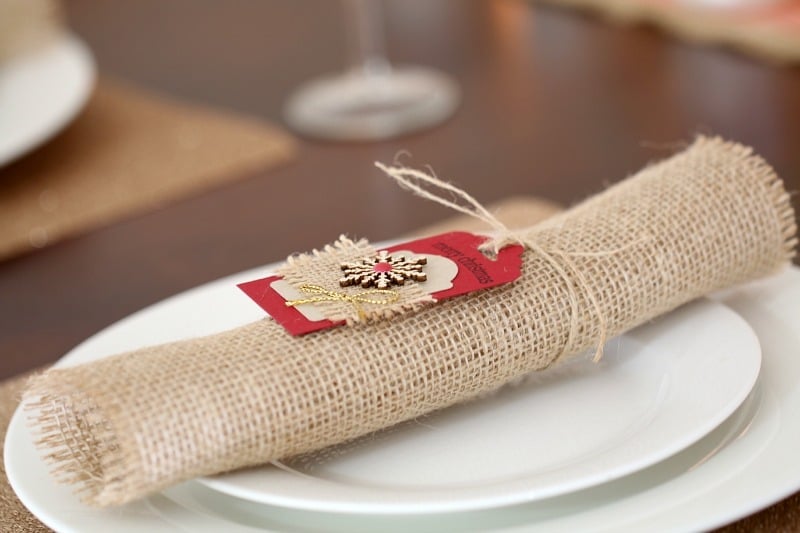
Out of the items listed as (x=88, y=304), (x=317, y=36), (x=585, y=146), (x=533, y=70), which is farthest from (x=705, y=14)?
(x=88, y=304)

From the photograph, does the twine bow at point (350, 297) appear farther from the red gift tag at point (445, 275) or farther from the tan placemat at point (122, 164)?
the tan placemat at point (122, 164)

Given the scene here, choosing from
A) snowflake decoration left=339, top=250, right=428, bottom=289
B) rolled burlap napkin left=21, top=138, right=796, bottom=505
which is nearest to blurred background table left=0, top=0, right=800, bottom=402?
rolled burlap napkin left=21, top=138, right=796, bottom=505

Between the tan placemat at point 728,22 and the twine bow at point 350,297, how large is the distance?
0.89 metres

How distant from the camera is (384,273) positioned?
0.52 m

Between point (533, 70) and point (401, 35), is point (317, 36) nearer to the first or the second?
point (401, 35)

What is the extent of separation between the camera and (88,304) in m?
0.91

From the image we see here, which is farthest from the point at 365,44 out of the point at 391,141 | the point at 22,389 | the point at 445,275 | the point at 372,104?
the point at 445,275

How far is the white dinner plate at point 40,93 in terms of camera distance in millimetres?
1097

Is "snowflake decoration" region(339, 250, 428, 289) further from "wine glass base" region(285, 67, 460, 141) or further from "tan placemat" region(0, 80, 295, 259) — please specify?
"wine glass base" region(285, 67, 460, 141)

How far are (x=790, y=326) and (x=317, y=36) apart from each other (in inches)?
43.9

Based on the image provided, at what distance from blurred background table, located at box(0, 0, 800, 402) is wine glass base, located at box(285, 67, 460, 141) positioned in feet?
0.07

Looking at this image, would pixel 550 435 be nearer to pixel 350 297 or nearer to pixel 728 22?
pixel 350 297

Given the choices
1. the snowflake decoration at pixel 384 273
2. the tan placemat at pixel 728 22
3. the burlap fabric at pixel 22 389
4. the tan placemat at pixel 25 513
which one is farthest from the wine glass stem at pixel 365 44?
the snowflake decoration at pixel 384 273

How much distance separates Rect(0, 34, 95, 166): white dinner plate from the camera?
110 centimetres
